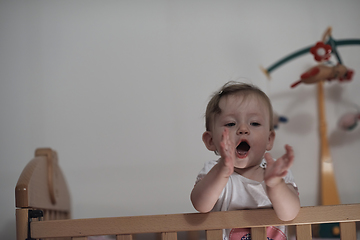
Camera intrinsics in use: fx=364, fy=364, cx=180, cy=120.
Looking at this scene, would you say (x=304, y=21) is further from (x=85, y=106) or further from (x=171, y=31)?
(x=85, y=106)

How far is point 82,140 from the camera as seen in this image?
5.24 feet

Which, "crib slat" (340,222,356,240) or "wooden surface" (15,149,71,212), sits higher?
"wooden surface" (15,149,71,212)

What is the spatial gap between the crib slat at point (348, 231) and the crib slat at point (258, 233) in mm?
159

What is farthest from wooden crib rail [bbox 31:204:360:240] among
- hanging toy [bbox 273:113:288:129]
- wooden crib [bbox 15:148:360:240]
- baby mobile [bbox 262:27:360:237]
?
hanging toy [bbox 273:113:288:129]

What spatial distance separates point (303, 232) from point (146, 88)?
Result: 104 cm

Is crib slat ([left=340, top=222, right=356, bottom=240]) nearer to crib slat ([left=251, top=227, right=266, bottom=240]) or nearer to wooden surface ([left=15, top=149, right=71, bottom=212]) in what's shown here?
crib slat ([left=251, top=227, right=266, bottom=240])

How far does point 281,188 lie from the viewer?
71 cm

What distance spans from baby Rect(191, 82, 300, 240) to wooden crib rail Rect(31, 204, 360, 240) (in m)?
0.03

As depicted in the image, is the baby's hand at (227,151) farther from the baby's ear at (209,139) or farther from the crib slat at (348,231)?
the crib slat at (348,231)

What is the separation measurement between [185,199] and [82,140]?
519mm

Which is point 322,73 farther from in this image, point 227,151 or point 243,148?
point 227,151

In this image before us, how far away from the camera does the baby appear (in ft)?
2.40

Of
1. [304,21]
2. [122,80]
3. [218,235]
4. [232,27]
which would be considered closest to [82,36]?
[122,80]

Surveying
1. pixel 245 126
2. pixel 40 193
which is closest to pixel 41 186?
pixel 40 193
